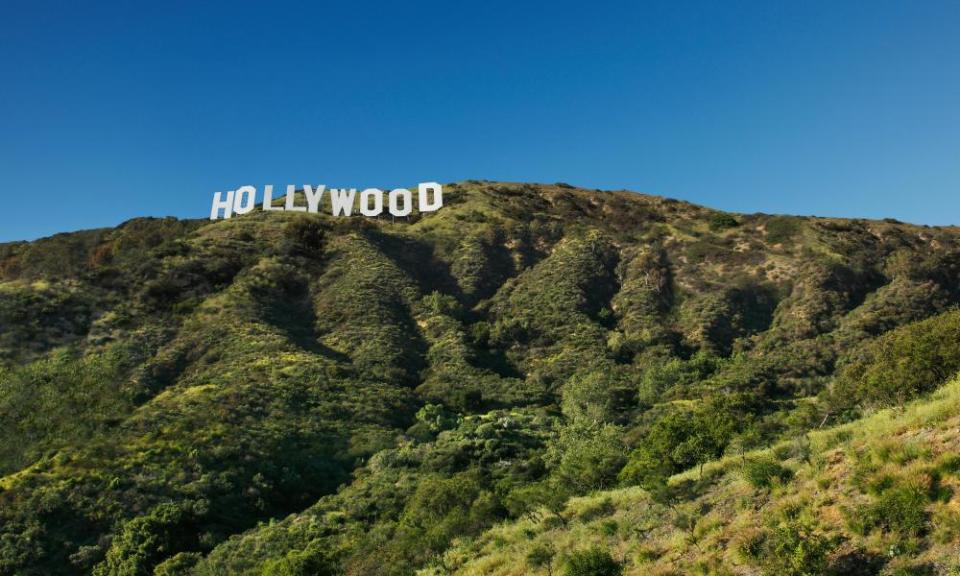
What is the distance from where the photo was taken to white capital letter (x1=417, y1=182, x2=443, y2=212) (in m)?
98.9

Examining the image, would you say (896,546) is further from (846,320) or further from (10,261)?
(10,261)

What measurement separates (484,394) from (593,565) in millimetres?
36787

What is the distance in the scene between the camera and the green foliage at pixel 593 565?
17.5 meters

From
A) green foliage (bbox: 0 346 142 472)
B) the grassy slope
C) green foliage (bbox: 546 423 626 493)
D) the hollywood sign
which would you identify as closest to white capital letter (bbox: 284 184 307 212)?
the hollywood sign

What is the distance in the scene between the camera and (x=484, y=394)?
5431 cm

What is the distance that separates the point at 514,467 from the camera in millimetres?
39188

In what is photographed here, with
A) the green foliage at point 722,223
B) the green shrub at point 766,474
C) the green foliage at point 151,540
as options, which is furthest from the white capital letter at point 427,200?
the green shrub at point 766,474

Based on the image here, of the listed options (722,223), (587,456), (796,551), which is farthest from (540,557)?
(722,223)

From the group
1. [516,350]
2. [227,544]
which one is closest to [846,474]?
[227,544]

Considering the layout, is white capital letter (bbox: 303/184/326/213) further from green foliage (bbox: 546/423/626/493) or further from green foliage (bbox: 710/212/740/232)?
green foliage (bbox: 546/423/626/493)

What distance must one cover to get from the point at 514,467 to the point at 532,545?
17.9 metres

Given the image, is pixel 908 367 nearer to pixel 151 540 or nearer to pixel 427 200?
pixel 151 540

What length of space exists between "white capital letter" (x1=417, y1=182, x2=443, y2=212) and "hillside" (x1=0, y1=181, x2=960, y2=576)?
2030mm

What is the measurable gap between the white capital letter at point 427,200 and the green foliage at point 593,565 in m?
83.5
